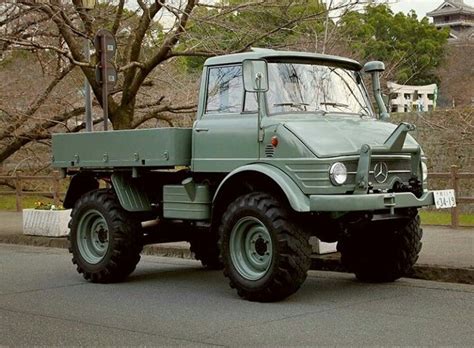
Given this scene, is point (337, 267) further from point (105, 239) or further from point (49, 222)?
point (49, 222)

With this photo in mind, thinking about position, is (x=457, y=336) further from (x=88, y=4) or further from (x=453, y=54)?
(x=453, y=54)

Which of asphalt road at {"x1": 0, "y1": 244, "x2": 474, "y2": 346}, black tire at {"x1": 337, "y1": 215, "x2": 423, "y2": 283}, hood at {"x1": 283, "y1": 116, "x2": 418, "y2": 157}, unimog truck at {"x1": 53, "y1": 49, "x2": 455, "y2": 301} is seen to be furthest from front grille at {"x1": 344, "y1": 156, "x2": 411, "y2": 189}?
asphalt road at {"x1": 0, "y1": 244, "x2": 474, "y2": 346}

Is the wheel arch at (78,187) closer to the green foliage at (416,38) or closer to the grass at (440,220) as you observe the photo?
the grass at (440,220)

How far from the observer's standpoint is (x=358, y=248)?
1033cm

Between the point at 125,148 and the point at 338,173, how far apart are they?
9.99 ft

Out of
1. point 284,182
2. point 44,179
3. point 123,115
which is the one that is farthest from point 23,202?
point 284,182

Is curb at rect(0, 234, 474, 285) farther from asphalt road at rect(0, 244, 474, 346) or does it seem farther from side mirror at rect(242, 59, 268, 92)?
side mirror at rect(242, 59, 268, 92)

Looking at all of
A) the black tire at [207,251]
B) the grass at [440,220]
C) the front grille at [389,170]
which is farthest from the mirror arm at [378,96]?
Answer: the grass at [440,220]

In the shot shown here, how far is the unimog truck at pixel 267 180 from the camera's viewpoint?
8.62 metres

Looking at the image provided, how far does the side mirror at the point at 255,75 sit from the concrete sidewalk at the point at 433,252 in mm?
3363

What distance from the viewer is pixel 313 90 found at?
962 cm

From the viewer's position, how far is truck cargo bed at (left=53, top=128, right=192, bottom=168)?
977 centimetres

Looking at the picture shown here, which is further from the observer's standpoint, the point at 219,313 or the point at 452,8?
the point at 452,8

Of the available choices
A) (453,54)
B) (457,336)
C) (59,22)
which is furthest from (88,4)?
(453,54)
